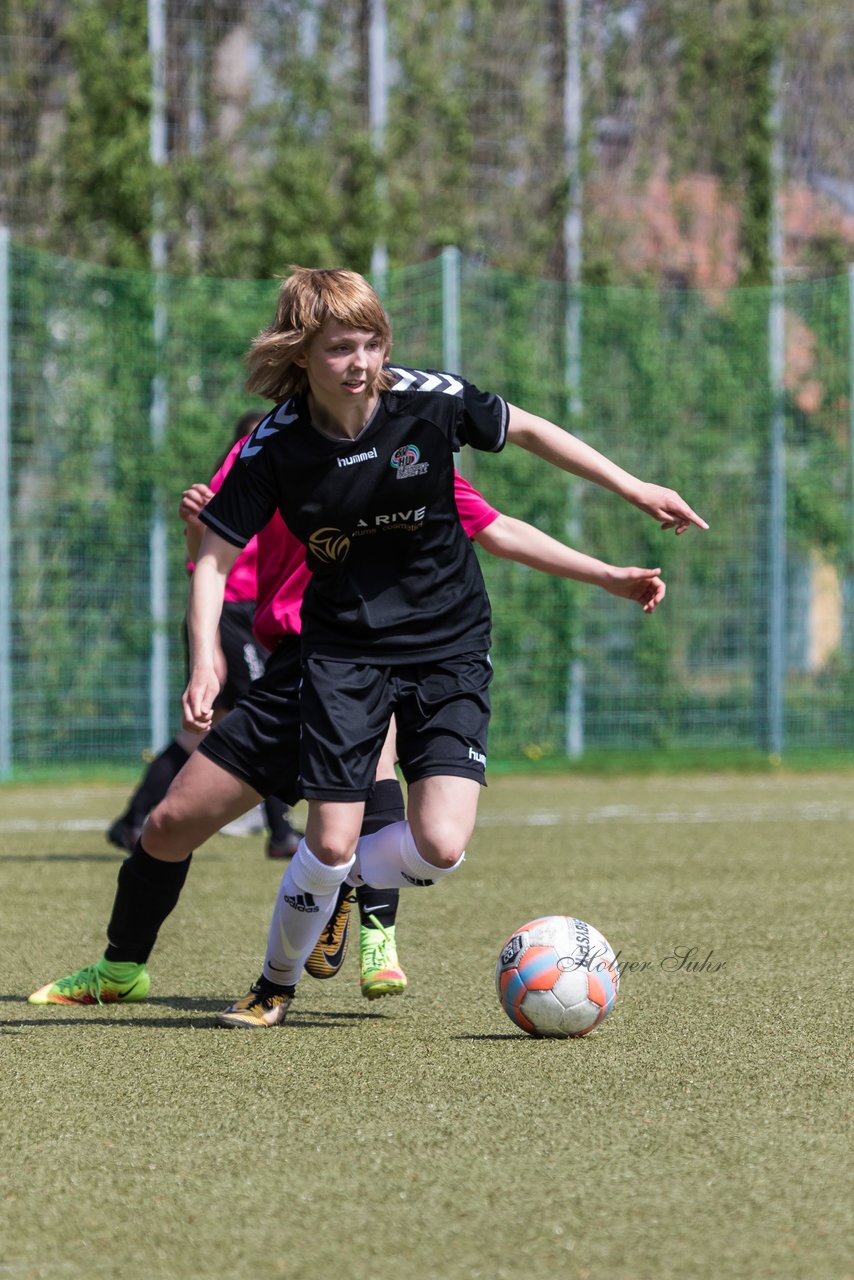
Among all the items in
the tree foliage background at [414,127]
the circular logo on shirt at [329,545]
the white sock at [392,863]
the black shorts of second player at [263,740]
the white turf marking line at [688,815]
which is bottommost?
the white turf marking line at [688,815]

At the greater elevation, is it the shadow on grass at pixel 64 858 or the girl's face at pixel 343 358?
the girl's face at pixel 343 358

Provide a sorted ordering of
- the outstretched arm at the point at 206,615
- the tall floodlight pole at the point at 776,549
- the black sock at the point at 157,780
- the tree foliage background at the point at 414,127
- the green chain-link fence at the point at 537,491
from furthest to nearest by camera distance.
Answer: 1. the tree foliage background at the point at 414,127
2. the tall floodlight pole at the point at 776,549
3. the green chain-link fence at the point at 537,491
4. the black sock at the point at 157,780
5. the outstretched arm at the point at 206,615

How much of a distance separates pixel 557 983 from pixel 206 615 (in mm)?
1133

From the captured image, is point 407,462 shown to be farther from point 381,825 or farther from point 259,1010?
point 259,1010

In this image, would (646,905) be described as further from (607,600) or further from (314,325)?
(607,600)

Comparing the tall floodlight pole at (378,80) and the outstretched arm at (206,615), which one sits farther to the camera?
the tall floodlight pole at (378,80)

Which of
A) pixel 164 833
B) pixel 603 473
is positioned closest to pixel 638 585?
pixel 603 473

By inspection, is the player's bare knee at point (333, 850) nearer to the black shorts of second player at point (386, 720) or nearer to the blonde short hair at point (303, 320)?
the black shorts of second player at point (386, 720)

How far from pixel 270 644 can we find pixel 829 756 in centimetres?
922

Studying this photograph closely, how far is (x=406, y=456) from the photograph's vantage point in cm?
420

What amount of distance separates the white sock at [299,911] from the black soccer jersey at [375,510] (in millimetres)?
491

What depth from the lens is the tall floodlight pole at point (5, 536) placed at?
11844mm

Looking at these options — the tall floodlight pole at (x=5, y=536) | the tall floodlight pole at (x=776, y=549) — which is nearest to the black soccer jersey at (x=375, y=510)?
the tall floodlight pole at (x=5, y=536)

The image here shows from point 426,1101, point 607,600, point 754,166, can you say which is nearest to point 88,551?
point 607,600
